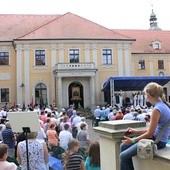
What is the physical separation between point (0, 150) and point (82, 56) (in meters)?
33.8

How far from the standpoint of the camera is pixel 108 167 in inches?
164

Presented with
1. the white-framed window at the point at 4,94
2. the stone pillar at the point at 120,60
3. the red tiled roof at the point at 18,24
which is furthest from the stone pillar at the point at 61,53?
the white-framed window at the point at 4,94

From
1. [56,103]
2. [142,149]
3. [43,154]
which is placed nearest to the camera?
[142,149]

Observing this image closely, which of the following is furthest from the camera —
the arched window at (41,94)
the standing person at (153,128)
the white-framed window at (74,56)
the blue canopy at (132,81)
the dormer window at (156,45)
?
the dormer window at (156,45)

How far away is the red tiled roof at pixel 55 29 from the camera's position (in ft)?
125

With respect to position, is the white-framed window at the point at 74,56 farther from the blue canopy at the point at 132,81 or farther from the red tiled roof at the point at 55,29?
the blue canopy at the point at 132,81

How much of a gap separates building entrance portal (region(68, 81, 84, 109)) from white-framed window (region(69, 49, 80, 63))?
263cm

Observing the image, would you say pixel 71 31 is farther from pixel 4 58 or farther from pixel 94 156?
pixel 94 156

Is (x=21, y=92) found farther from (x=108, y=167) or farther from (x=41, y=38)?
(x=108, y=167)

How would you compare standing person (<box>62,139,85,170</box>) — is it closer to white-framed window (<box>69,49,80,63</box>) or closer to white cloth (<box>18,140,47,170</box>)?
white cloth (<box>18,140,47,170</box>)

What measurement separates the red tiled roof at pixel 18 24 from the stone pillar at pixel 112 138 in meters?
36.2

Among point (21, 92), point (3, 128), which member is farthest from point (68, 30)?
point (3, 128)

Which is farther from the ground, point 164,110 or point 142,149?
point 164,110

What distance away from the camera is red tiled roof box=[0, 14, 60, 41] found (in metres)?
40.2
